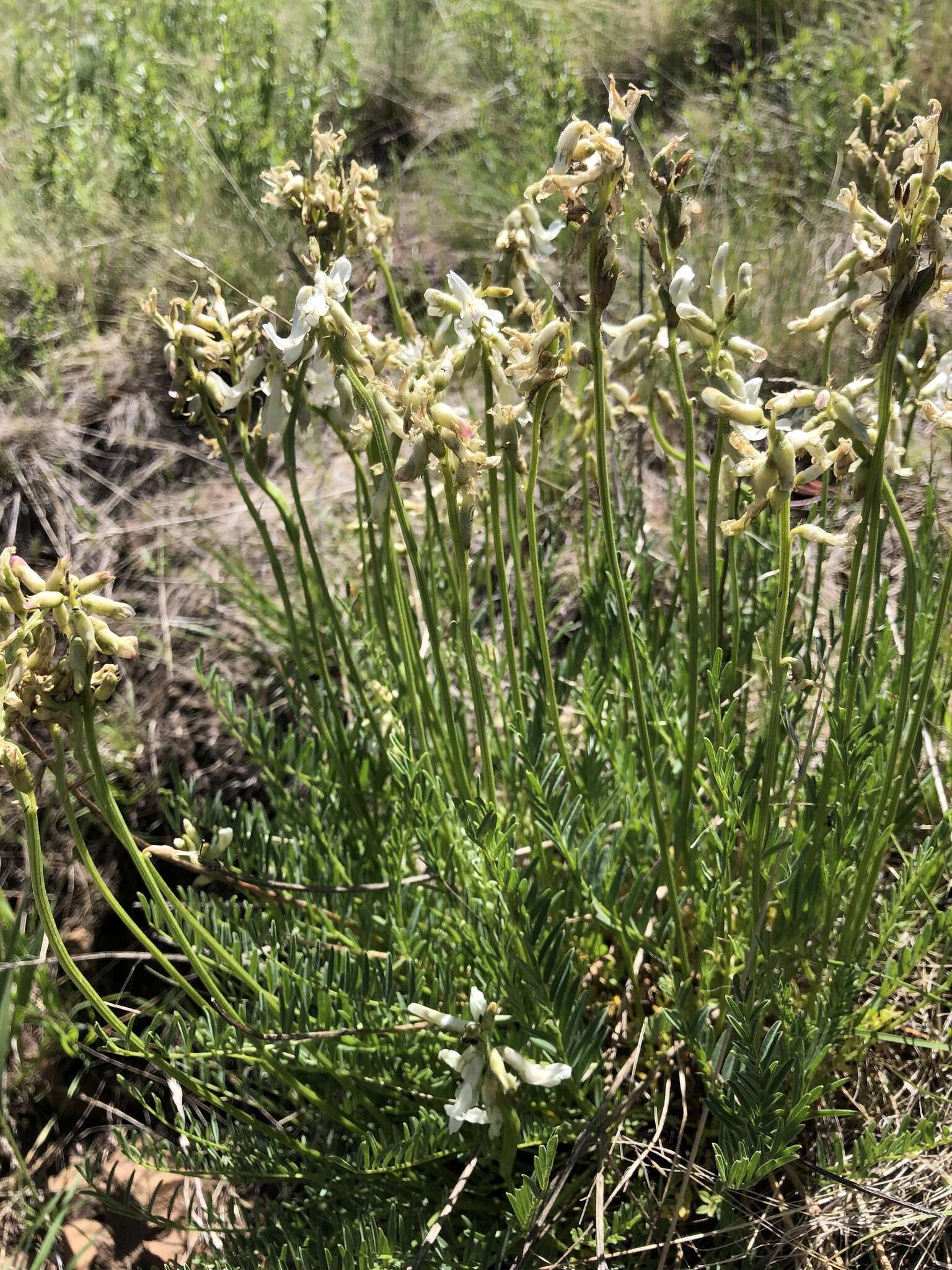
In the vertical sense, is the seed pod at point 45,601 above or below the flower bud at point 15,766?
above

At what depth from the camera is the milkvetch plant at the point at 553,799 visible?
1.14 metres

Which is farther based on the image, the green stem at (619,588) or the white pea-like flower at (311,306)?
the white pea-like flower at (311,306)

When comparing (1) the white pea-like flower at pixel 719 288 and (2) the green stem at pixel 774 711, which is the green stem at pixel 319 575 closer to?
(1) the white pea-like flower at pixel 719 288

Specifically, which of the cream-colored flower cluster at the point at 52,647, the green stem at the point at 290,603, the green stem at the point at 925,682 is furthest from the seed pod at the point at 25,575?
the green stem at the point at 925,682

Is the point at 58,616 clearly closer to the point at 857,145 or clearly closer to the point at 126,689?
the point at 857,145

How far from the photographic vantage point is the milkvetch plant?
3.75 feet

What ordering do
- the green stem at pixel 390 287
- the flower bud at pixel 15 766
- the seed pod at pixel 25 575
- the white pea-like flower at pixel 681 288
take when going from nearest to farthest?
the flower bud at pixel 15 766
the seed pod at pixel 25 575
the white pea-like flower at pixel 681 288
the green stem at pixel 390 287

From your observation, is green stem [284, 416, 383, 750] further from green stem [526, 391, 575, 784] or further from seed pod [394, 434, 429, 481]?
green stem [526, 391, 575, 784]

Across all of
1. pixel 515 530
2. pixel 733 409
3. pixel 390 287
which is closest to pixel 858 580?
pixel 733 409

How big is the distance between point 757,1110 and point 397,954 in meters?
0.70

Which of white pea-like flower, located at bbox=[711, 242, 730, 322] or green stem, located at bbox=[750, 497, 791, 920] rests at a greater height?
white pea-like flower, located at bbox=[711, 242, 730, 322]

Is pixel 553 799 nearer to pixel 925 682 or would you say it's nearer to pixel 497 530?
pixel 497 530

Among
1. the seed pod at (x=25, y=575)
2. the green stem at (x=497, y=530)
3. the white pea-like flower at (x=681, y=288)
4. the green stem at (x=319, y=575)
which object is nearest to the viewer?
the seed pod at (x=25, y=575)

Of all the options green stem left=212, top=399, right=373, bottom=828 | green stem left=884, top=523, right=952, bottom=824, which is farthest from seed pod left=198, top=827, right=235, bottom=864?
green stem left=884, top=523, right=952, bottom=824
